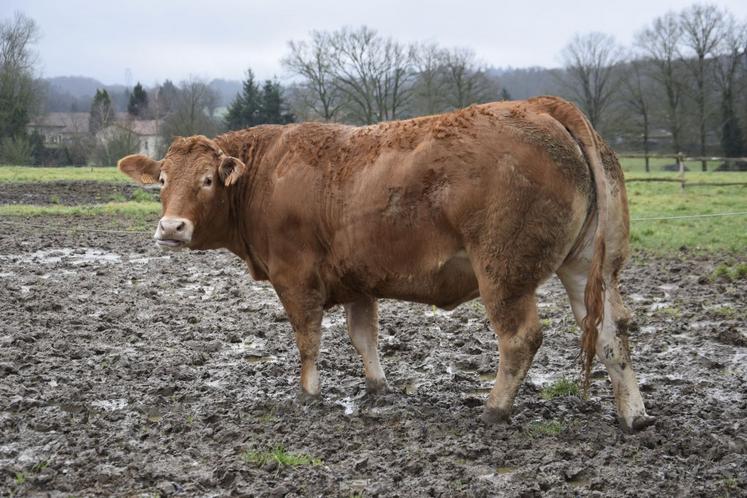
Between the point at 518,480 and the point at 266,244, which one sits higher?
the point at 266,244

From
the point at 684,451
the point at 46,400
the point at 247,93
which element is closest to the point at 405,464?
the point at 684,451

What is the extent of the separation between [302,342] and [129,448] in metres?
1.63

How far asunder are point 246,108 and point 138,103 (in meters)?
28.2

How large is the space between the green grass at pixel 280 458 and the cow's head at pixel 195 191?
1909mm

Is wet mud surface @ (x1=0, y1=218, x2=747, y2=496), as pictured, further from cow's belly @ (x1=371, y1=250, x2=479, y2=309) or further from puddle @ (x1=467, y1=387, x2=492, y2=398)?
cow's belly @ (x1=371, y1=250, x2=479, y2=309)

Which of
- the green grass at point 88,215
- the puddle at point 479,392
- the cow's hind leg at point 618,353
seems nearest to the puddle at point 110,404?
the puddle at point 479,392

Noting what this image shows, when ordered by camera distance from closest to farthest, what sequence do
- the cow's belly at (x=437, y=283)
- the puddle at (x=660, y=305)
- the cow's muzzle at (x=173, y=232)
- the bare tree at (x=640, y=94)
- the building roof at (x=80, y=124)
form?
the cow's belly at (x=437, y=283) → the cow's muzzle at (x=173, y=232) → the puddle at (x=660, y=305) → the building roof at (x=80, y=124) → the bare tree at (x=640, y=94)

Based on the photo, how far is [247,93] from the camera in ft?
178

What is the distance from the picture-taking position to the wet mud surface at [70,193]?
81.2 ft

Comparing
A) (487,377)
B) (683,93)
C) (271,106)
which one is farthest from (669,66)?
(487,377)

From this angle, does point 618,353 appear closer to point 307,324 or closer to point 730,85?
point 307,324

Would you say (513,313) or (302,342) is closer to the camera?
(513,313)

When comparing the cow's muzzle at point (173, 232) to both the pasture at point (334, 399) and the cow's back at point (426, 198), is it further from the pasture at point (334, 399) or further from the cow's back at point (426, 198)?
the pasture at point (334, 399)

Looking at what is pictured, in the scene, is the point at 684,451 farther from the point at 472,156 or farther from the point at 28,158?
the point at 28,158
